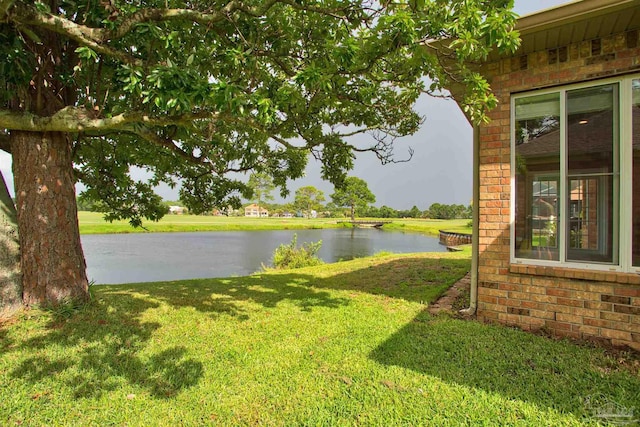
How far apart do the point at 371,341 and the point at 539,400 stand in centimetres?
151

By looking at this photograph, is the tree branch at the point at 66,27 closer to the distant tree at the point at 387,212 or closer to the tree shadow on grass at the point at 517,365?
the tree shadow on grass at the point at 517,365

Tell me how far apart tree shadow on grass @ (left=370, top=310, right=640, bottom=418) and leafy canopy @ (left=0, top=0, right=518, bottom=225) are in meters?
2.49

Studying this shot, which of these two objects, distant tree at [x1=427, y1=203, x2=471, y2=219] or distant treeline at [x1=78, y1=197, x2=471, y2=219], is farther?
distant tree at [x1=427, y1=203, x2=471, y2=219]

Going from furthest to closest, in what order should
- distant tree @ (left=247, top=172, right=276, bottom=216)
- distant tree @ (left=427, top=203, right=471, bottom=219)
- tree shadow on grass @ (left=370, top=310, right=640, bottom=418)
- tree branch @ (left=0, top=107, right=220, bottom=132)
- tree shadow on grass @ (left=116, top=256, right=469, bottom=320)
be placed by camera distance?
distant tree @ (left=427, top=203, right=471, bottom=219)
distant tree @ (left=247, top=172, right=276, bottom=216)
tree shadow on grass @ (left=116, top=256, right=469, bottom=320)
tree branch @ (left=0, top=107, right=220, bottom=132)
tree shadow on grass @ (left=370, top=310, right=640, bottom=418)

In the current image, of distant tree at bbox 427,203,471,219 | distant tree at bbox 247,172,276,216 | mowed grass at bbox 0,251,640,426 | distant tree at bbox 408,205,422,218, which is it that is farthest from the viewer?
distant tree at bbox 408,205,422,218

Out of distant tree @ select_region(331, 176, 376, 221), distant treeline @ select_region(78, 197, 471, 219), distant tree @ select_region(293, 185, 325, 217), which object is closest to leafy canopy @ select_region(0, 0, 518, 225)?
distant tree @ select_region(331, 176, 376, 221)

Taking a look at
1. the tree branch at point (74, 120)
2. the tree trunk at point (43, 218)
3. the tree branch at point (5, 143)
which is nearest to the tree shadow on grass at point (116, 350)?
the tree trunk at point (43, 218)

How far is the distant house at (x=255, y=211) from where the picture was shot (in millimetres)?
89500

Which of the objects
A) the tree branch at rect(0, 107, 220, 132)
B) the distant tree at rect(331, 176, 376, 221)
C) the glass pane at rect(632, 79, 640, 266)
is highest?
the distant tree at rect(331, 176, 376, 221)

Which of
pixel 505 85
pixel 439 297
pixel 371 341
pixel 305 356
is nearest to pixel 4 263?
pixel 305 356

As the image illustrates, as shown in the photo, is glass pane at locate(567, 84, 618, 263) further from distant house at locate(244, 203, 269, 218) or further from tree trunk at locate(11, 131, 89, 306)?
distant house at locate(244, 203, 269, 218)

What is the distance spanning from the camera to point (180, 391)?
8.17 ft

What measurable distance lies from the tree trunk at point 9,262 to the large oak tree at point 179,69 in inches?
2.1

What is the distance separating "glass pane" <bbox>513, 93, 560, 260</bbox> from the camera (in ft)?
11.6
